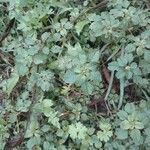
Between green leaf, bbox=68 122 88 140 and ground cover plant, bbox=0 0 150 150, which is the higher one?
ground cover plant, bbox=0 0 150 150

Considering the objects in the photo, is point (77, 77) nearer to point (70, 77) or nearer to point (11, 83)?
point (70, 77)

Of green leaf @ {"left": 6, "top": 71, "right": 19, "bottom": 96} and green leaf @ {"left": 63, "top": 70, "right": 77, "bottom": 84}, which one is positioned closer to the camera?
green leaf @ {"left": 63, "top": 70, "right": 77, "bottom": 84}

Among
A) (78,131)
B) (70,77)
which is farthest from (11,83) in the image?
(78,131)

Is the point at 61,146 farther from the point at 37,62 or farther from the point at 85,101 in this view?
the point at 37,62

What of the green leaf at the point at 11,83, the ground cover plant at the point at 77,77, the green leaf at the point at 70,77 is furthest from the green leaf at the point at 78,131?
the green leaf at the point at 11,83

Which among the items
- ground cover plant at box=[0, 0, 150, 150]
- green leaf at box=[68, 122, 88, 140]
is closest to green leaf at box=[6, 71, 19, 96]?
ground cover plant at box=[0, 0, 150, 150]

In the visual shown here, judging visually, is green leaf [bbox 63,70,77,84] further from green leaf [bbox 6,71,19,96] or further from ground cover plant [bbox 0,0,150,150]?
green leaf [bbox 6,71,19,96]

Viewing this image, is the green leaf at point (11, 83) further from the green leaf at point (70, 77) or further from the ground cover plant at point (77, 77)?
the green leaf at point (70, 77)

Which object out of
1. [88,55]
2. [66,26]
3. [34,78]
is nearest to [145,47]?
[88,55]
